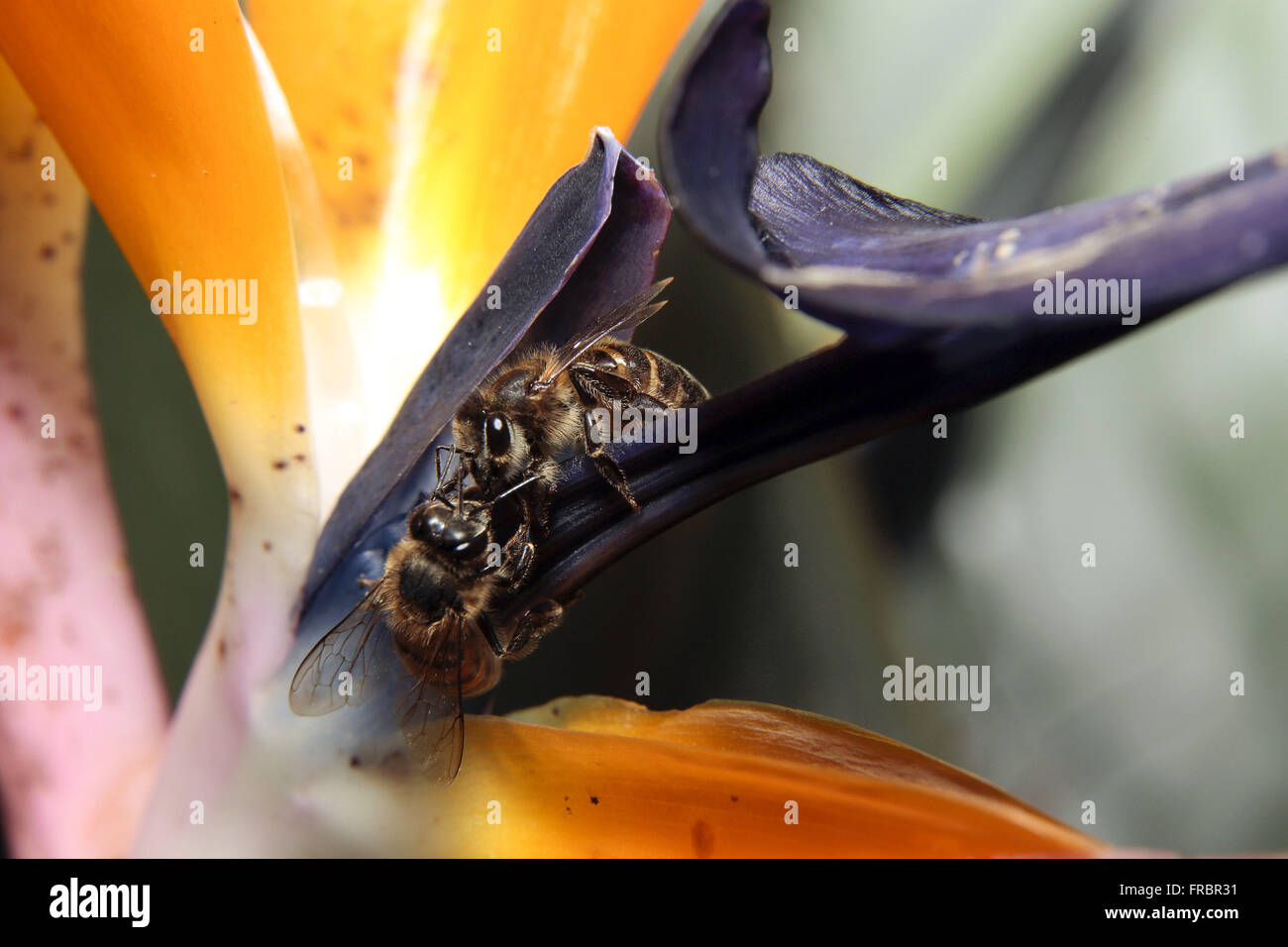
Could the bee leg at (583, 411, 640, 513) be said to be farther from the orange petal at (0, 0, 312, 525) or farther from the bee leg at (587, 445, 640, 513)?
the orange petal at (0, 0, 312, 525)

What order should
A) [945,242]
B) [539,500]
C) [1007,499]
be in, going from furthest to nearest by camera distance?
[1007,499]
[539,500]
[945,242]

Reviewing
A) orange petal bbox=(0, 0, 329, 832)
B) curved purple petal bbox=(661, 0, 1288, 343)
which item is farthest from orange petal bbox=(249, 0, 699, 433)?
curved purple petal bbox=(661, 0, 1288, 343)

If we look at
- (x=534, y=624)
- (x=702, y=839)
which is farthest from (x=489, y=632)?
(x=702, y=839)

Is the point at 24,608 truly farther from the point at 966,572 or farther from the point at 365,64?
the point at 966,572

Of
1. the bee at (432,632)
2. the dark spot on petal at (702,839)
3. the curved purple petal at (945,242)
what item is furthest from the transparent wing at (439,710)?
the curved purple petal at (945,242)

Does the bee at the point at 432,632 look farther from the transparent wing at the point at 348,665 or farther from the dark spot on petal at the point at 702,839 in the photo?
the dark spot on petal at the point at 702,839

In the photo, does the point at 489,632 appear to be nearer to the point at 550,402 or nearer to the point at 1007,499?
the point at 550,402

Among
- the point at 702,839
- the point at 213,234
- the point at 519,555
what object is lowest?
the point at 702,839

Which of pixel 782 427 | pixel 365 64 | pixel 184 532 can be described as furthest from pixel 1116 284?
pixel 184 532

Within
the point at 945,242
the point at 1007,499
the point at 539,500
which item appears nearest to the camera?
the point at 945,242
